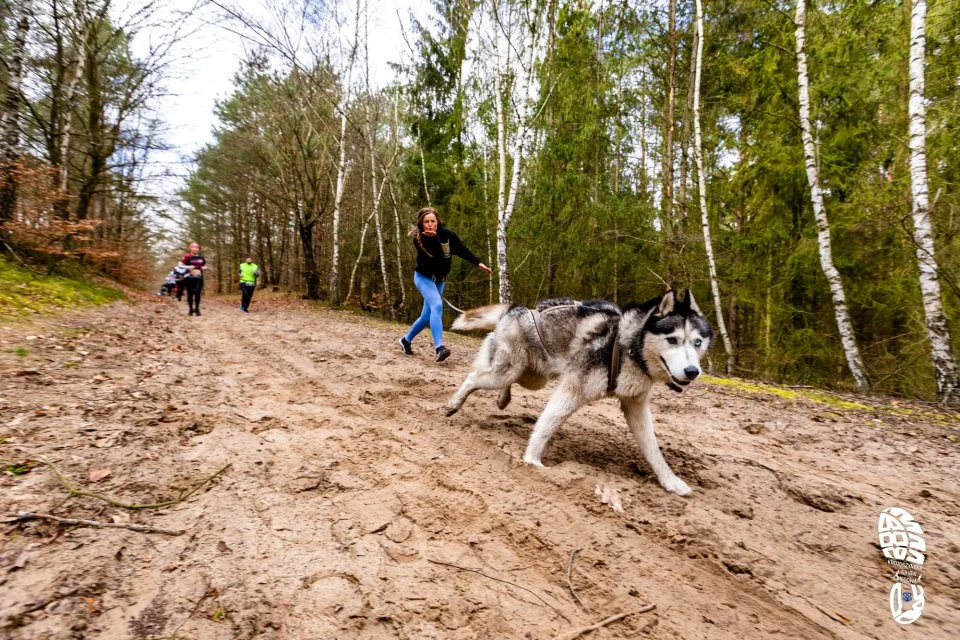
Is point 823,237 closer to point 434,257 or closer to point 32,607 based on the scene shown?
point 434,257

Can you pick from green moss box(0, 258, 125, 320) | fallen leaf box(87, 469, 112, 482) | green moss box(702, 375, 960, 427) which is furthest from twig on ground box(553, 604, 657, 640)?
green moss box(0, 258, 125, 320)

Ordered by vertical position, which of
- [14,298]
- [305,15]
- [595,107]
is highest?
[305,15]

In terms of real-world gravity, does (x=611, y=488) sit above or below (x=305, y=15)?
below

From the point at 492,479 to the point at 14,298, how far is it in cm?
1085

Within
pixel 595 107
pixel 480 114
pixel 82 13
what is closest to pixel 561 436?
pixel 595 107

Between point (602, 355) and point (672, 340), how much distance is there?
21.7 inches

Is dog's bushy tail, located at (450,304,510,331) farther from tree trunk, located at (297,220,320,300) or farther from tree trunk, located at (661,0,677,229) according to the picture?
tree trunk, located at (297,220,320,300)

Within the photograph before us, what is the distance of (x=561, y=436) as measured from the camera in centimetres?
396

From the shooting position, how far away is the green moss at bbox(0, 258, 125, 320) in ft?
24.9

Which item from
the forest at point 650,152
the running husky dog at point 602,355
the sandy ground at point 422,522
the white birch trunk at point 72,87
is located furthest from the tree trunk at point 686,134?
the white birch trunk at point 72,87

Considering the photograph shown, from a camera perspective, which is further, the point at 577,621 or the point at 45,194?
the point at 45,194

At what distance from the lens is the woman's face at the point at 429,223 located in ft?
21.7

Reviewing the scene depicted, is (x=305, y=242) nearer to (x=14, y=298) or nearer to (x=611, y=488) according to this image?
(x=14, y=298)

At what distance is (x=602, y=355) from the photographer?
10.6ft
